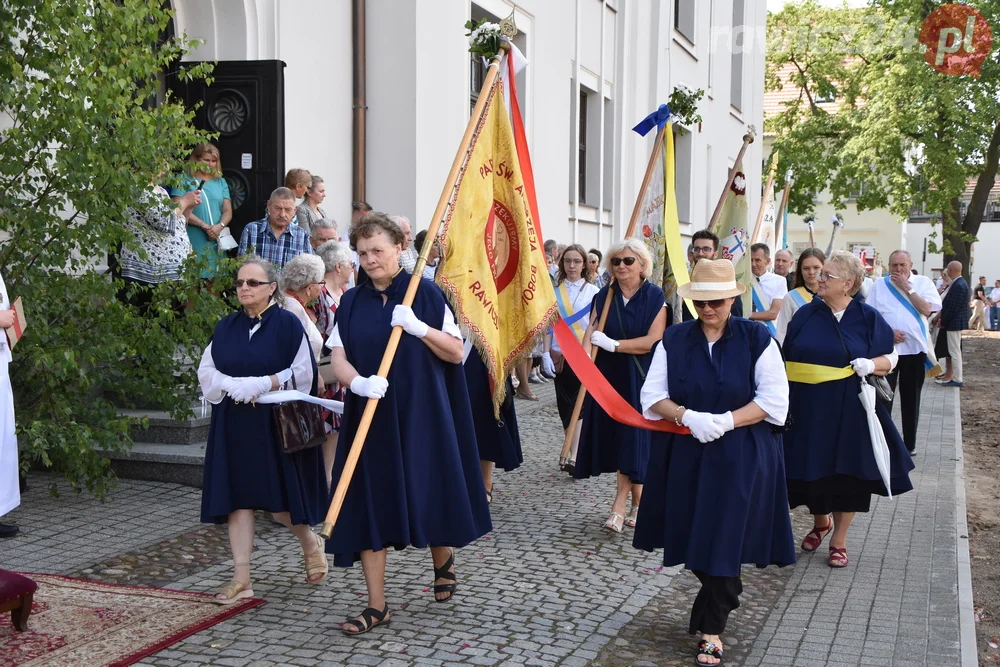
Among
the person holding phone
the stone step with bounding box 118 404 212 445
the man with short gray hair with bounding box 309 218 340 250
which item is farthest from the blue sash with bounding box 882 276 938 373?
the stone step with bounding box 118 404 212 445

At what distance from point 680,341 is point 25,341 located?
13.4 feet

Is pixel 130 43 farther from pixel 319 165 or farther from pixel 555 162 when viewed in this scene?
pixel 555 162

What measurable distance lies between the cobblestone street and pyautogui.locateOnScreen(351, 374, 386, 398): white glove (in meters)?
1.10

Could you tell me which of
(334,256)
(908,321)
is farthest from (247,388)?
(908,321)

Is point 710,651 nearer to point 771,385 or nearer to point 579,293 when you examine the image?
point 771,385

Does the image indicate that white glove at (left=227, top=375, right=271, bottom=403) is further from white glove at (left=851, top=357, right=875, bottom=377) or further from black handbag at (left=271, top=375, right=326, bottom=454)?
white glove at (left=851, top=357, right=875, bottom=377)

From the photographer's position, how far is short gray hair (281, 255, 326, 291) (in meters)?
6.64

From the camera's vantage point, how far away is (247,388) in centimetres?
562

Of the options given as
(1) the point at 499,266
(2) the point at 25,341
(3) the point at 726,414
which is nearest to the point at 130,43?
(2) the point at 25,341

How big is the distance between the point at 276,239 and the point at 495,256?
2.91 meters

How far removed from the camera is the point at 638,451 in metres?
7.33

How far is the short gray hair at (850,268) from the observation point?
668 cm

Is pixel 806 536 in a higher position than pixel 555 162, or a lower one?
lower

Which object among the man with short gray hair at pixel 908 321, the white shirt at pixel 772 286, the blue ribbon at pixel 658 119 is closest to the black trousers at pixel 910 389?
the man with short gray hair at pixel 908 321
